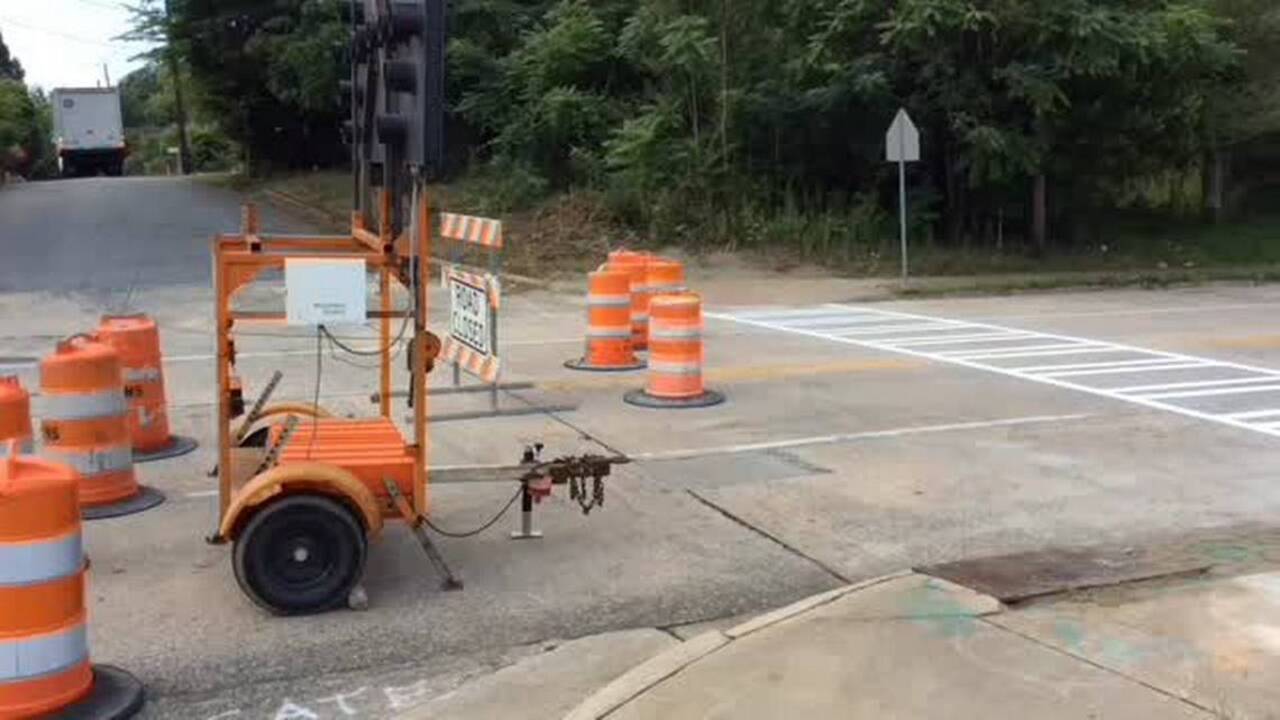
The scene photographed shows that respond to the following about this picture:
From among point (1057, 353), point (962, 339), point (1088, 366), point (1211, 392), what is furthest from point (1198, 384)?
point (962, 339)

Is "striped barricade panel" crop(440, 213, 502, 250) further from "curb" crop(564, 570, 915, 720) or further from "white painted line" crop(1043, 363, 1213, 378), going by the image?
"white painted line" crop(1043, 363, 1213, 378)

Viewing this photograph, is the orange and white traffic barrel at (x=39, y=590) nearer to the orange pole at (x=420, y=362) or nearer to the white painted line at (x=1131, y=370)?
the orange pole at (x=420, y=362)

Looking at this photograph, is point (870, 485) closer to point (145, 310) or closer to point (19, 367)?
point (19, 367)

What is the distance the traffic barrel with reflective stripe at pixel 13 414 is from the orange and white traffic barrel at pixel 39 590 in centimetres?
250

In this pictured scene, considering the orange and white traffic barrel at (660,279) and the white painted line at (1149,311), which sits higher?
the orange and white traffic barrel at (660,279)

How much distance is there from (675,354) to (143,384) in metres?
4.33

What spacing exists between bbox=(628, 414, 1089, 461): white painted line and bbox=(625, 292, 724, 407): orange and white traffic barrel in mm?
1643

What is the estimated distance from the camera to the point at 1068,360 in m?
14.6

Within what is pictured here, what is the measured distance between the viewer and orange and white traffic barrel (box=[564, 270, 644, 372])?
1344cm

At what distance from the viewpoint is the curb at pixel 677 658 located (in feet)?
15.6

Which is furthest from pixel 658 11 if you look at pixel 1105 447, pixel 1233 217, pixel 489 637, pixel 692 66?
pixel 489 637

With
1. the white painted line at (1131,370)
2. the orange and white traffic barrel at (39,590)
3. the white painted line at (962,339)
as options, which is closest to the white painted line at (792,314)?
the white painted line at (962,339)

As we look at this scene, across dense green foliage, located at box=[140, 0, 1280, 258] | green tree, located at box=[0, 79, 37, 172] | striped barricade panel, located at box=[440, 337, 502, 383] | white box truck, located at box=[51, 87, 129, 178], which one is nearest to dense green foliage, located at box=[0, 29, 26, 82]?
green tree, located at box=[0, 79, 37, 172]

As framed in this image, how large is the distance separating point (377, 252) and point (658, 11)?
72.4ft
